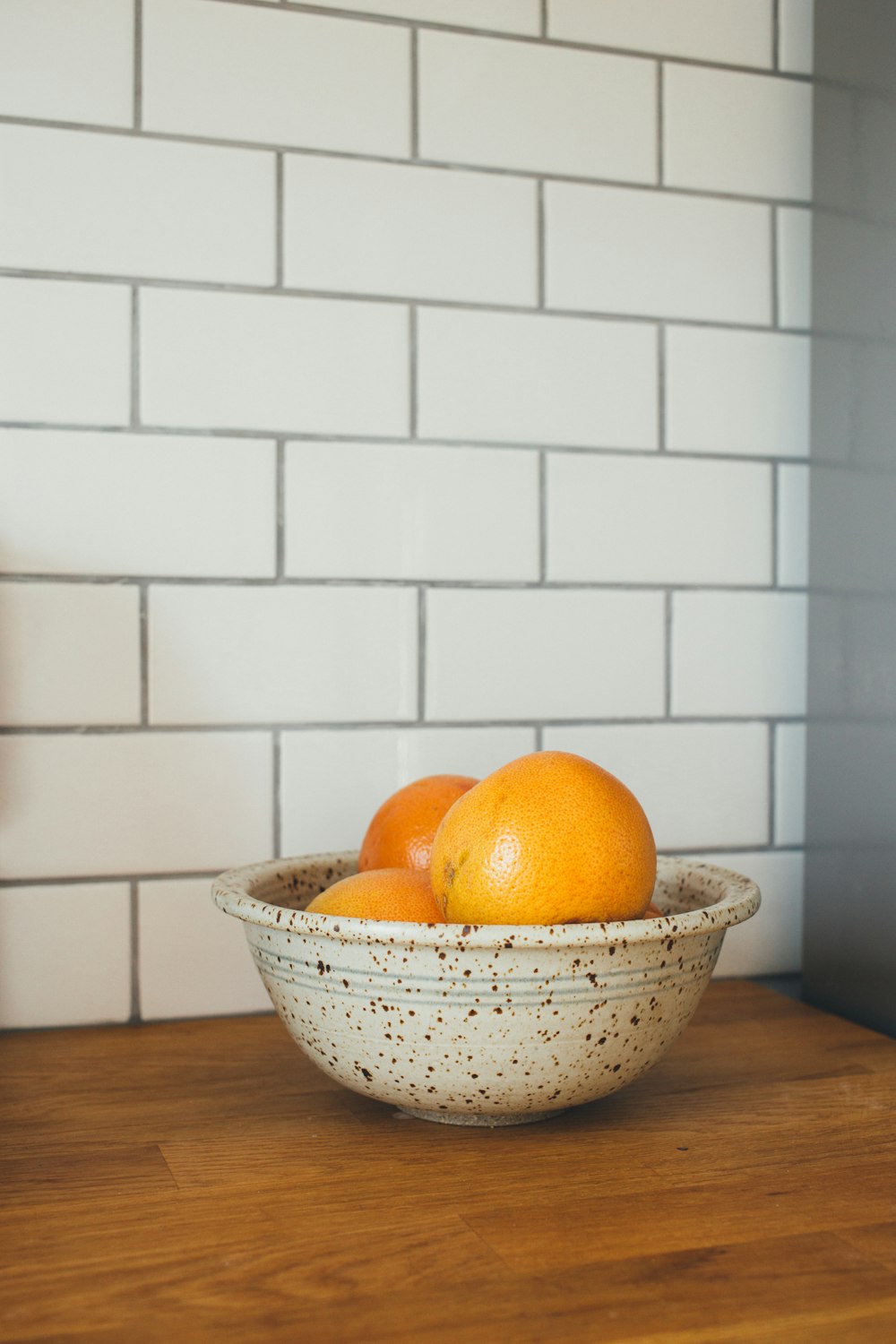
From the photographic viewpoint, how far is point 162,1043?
2.77 ft

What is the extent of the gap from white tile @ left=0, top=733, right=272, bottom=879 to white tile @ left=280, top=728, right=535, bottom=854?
21mm

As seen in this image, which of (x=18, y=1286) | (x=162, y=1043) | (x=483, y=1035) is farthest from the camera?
(x=162, y=1043)

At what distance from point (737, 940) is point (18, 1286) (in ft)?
2.26

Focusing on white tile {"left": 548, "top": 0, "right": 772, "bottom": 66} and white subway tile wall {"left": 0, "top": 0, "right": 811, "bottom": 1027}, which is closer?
white subway tile wall {"left": 0, "top": 0, "right": 811, "bottom": 1027}

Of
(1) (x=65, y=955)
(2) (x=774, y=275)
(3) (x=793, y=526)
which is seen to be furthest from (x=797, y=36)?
(1) (x=65, y=955)

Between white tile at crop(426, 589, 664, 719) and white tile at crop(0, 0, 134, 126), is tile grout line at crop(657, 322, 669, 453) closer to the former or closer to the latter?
white tile at crop(426, 589, 664, 719)

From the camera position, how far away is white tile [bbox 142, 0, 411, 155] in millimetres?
894

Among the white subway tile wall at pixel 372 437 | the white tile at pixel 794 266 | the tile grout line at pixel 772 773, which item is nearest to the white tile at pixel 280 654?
the white subway tile wall at pixel 372 437

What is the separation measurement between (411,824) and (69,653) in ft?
1.02

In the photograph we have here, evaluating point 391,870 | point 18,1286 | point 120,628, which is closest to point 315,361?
point 120,628

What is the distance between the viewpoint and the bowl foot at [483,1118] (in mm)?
670

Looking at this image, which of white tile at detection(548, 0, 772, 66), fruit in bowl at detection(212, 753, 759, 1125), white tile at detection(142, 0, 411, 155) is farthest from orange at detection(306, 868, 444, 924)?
white tile at detection(548, 0, 772, 66)

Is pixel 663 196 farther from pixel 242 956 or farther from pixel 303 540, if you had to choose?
pixel 242 956

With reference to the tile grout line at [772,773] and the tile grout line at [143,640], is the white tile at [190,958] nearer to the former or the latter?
the tile grout line at [143,640]
